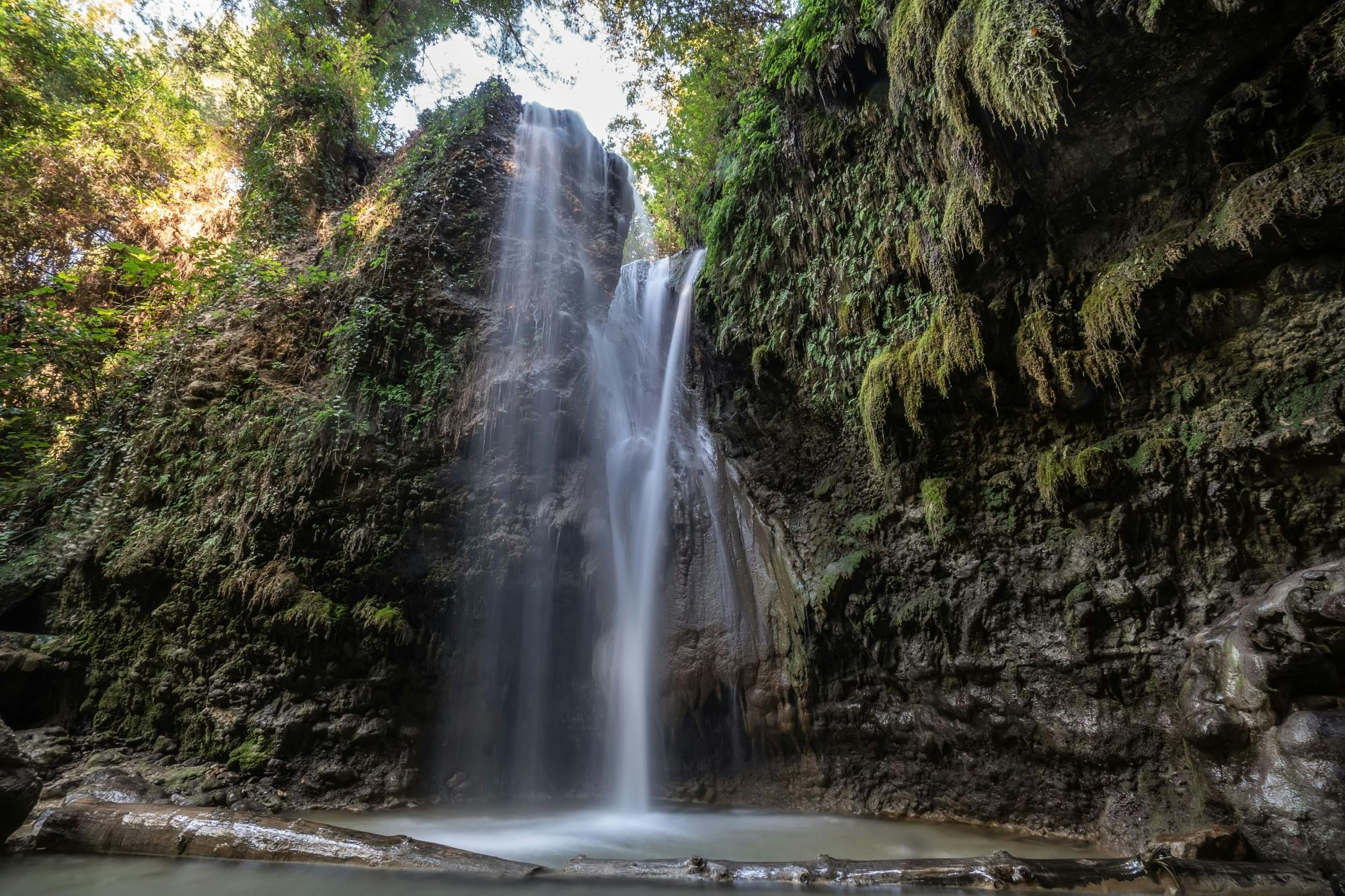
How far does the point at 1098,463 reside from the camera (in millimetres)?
4922

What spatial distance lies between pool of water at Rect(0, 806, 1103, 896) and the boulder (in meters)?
0.22

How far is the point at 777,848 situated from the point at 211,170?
15497mm

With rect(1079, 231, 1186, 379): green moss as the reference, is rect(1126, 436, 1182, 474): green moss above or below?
below

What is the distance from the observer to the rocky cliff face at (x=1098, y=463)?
4035 millimetres

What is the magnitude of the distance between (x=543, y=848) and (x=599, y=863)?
4.99ft

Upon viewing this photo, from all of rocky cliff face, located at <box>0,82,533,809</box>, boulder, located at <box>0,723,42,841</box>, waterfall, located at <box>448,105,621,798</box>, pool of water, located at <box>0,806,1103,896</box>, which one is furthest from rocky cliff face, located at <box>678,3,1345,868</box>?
boulder, located at <box>0,723,42,841</box>

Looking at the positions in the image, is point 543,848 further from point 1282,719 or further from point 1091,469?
point 1091,469

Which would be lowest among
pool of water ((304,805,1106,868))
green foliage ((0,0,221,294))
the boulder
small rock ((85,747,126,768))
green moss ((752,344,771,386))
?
pool of water ((304,805,1106,868))

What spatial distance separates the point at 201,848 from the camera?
3.86 m

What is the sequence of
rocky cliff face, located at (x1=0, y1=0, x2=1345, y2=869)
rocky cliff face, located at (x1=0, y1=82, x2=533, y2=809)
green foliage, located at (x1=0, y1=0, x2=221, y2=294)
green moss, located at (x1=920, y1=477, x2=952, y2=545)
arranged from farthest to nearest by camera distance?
green foliage, located at (x1=0, y1=0, x2=221, y2=294) → rocky cliff face, located at (x1=0, y1=82, x2=533, y2=809) → green moss, located at (x1=920, y1=477, x2=952, y2=545) → rocky cliff face, located at (x1=0, y1=0, x2=1345, y2=869)

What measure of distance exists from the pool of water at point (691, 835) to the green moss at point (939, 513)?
8.59 ft

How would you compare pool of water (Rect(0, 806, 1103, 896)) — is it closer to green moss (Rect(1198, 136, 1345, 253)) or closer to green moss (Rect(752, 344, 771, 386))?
green moss (Rect(1198, 136, 1345, 253))

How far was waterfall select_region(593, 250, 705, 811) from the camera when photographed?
722 cm

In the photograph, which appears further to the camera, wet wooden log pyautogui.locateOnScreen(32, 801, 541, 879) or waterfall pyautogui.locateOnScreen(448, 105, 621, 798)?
waterfall pyautogui.locateOnScreen(448, 105, 621, 798)
